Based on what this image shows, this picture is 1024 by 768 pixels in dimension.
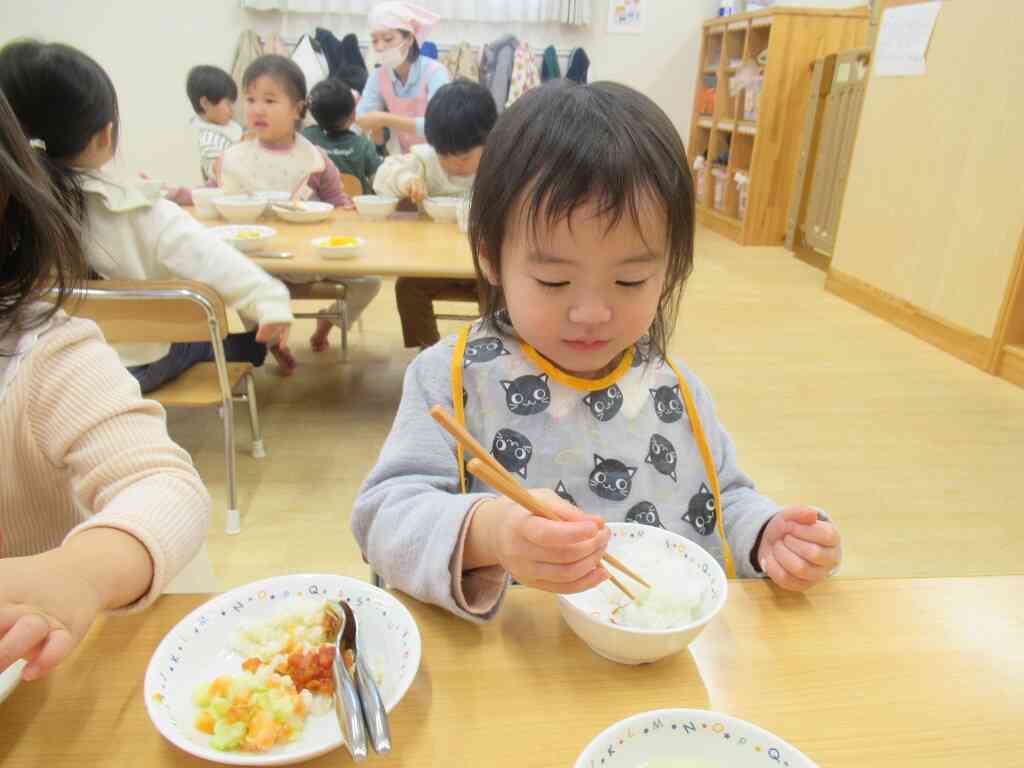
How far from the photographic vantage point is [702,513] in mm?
963

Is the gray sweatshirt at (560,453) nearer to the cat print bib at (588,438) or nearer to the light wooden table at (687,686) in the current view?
the cat print bib at (588,438)

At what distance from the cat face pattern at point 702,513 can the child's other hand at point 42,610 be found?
2.32 feet

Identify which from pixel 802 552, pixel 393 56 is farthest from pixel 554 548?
pixel 393 56

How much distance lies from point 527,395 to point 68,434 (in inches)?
21.7

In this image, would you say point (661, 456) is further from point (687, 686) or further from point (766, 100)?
point (766, 100)

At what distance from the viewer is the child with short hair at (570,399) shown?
0.67 metres

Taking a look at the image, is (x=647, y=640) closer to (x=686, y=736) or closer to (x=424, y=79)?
(x=686, y=736)

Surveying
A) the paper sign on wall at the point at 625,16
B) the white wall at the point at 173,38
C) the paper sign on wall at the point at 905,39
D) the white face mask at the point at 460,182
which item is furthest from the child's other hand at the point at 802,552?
the paper sign on wall at the point at 625,16

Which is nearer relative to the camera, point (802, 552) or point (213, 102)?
point (802, 552)

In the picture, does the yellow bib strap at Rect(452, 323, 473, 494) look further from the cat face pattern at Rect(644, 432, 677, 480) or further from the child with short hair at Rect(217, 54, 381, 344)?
the child with short hair at Rect(217, 54, 381, 344)

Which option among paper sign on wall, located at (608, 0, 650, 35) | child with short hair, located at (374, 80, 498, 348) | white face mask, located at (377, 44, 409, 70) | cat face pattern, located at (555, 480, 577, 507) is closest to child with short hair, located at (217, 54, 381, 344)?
child with short hair, located at (374, 80, 498, 348)

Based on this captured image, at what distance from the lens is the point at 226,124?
15.0 feet

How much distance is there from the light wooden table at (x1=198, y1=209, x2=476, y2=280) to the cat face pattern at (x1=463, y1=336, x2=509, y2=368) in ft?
3.00

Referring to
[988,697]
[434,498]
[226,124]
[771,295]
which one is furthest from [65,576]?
[226,124]
